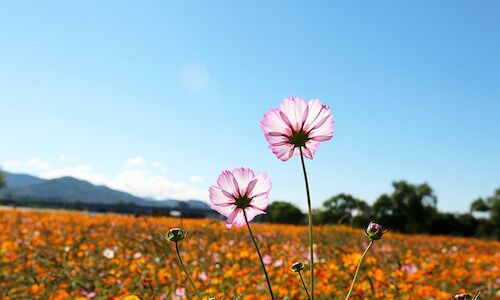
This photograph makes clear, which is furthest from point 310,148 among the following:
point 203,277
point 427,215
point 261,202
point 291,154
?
point 427,215

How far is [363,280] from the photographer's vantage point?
327 centimetres

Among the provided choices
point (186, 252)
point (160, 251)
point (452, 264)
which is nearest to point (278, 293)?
point (160, 251)

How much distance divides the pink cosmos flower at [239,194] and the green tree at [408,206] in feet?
114

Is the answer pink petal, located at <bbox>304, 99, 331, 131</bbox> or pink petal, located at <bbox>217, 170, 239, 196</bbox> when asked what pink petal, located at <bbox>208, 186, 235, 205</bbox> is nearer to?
pink petal, located at <bbox>217, 170, 239, 196</bbox>

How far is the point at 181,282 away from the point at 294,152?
2.13 metres

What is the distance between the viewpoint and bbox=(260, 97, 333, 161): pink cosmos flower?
102 centimetres

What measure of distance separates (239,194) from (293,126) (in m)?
A: 0.19

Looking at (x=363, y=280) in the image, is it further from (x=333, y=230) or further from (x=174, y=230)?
(x=333, y=230)

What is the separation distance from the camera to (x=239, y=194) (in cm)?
109

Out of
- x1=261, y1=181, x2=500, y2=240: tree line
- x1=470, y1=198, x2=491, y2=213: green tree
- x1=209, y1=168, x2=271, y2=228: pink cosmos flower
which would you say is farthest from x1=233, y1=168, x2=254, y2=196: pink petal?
x1=470, y1=198, x2=491, y2=213: green tree

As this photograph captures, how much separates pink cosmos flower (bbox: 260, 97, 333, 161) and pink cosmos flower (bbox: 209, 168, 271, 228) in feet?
0.26

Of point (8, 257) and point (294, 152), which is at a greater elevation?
point (294, 152)

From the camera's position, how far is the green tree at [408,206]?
3644 centimetres

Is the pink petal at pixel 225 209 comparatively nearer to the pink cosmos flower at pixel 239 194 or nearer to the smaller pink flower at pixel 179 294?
the pink cosmos flower at pixel 239 194
